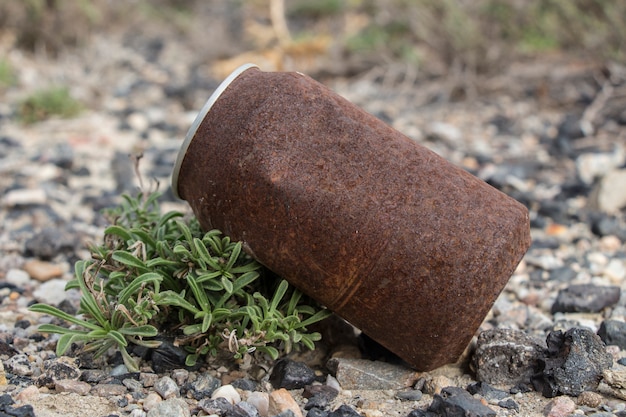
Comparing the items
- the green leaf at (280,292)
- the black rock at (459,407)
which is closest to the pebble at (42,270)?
the green leaf at (280,292)

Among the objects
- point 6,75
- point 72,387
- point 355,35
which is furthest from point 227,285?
point 355,35

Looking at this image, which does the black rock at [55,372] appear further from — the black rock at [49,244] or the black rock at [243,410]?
the black rock at [49,244]

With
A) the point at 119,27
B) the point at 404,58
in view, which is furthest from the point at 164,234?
the point at 119,27

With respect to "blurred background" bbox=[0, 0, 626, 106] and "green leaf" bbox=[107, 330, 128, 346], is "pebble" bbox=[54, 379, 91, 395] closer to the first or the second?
"green leaf" bbox=[107, 330, 128, 346]

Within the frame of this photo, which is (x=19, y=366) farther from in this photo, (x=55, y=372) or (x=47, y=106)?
(x=47, y=106)

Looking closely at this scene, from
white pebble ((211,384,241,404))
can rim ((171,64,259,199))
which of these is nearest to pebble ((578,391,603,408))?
white pebble ((211,384,241,404))

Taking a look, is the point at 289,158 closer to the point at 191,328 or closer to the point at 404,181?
the point at 404,181
